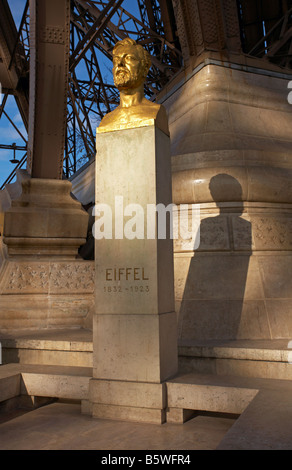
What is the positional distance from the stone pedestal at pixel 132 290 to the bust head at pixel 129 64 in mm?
543

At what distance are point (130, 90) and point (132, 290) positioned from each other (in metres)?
2.08

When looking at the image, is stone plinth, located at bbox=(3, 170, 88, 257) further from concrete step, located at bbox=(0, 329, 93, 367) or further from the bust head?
the bust head

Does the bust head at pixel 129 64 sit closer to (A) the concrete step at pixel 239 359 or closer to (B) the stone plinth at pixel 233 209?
(B) the stone plinth at pixel 233 209

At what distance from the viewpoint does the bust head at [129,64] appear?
464 centimetres

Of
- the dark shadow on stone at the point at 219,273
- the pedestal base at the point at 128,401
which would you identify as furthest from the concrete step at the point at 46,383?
the dark shadow on stone at the point at 219,273

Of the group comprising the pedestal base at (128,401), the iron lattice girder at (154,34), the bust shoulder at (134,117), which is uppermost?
the iron lattice girder at (154,34)

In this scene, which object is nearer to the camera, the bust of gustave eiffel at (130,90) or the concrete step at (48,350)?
the bust of gustave eiffel at (130,90)

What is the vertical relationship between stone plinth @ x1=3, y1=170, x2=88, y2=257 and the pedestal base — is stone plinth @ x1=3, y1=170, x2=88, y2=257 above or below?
above

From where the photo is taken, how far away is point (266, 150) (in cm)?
751

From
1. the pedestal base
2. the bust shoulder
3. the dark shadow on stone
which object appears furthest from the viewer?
the dark shadow on stone

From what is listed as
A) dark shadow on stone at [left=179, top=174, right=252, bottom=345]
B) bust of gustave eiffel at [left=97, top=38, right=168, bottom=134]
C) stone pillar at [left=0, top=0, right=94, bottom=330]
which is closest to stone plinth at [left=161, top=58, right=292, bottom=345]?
dark shadow on stone at [left=179, top=174, right=252, bottom=345]

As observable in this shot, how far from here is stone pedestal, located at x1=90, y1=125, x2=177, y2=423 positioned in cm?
419

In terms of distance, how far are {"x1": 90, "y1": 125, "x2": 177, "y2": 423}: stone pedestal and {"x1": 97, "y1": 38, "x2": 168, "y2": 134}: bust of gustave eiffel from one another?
0.37 ft

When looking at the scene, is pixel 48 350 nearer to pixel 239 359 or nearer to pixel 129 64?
pixel 239 359
